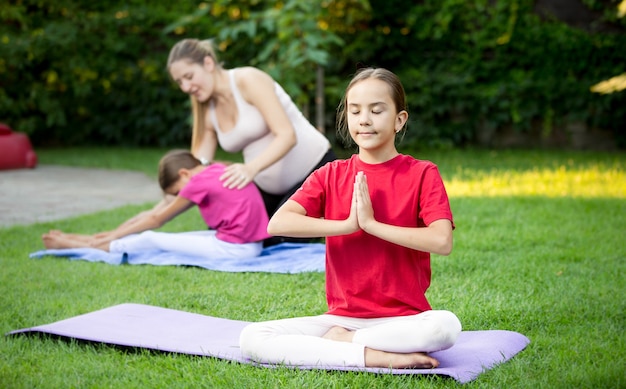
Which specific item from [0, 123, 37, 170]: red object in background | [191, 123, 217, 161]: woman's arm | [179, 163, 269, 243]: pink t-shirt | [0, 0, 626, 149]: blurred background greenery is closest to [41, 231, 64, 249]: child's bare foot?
[179, 163, 269, 243]: pink t-shirt

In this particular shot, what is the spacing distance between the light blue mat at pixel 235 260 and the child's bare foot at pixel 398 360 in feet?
5.13

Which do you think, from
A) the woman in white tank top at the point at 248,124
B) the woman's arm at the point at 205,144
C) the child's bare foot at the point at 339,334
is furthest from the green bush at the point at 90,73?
the child's bare foot at the point at 339,334

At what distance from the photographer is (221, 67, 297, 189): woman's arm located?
439 cm

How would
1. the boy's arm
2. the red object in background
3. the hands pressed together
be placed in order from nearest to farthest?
the hands pressed together < the boy's arm < the red object in background

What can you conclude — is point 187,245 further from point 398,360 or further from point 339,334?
point 398,360

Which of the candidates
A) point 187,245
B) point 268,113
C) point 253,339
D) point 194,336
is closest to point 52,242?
point 187,245

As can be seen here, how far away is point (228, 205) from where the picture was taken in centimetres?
426

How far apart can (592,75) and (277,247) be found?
19.9 ft

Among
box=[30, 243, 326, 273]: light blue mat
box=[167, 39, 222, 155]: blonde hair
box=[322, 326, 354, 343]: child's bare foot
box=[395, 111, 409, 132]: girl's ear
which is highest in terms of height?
box=[167, 39, 222, 155]: blonde hair

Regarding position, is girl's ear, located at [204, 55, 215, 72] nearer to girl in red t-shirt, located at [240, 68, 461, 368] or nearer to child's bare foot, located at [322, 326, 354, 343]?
girl in red t-shirt, located at [240, 68, 461, 368]

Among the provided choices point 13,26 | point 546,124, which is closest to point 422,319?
point 546,124

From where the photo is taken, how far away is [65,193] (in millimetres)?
7020

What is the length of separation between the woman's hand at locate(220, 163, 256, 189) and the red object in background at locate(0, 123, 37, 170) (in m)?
5.23

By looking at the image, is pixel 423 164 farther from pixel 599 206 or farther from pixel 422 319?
pixel 599 206
